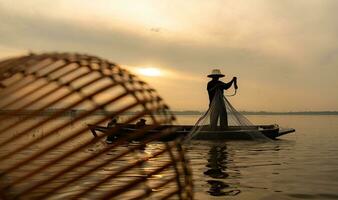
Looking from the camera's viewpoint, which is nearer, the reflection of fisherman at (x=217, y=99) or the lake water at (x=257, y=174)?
the lake water at (x=257, y=174)

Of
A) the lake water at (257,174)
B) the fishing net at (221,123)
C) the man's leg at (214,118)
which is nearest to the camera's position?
the lake water at (257,174)

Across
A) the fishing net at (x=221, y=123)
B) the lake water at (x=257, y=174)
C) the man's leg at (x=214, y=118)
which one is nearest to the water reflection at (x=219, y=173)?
the lake water at (x=257, y=174)

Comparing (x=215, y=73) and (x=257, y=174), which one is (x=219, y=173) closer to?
(x=257, y=174)

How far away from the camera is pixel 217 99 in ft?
57.2

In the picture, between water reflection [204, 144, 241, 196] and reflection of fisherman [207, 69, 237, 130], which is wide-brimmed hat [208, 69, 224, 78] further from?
water reflection [204, 144, 241, 196]

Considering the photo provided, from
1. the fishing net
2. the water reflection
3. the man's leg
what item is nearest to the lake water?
the water reflection

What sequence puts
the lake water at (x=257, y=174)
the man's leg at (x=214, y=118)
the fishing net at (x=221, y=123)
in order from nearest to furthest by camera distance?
the lake water at (x=257, y=174) → the fishing net at (x=221, y=123) → the man's leg at (x=214, y=118)

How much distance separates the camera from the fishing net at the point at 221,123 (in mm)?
17375

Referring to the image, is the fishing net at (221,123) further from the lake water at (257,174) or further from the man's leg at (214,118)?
the lake water at (257,174)

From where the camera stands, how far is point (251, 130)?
17609 mm

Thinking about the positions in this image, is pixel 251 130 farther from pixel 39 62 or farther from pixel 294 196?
pixel 39 62

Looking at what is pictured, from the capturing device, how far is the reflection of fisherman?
17453 mm

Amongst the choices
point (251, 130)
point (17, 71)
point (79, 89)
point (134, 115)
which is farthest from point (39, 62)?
point (251, 130)

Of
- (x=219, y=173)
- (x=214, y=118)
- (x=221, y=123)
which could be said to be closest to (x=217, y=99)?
(x=214, y=118)
